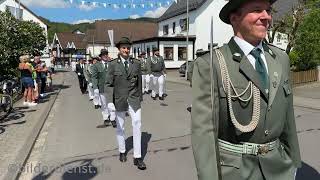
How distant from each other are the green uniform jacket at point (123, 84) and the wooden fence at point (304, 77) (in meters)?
14.8

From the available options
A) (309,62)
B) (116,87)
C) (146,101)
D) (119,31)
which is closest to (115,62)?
(116,87)

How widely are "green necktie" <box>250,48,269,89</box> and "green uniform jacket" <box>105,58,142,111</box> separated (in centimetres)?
457

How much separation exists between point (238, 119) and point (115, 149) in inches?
232

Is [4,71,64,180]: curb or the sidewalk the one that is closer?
[4,71,64,180]: curb

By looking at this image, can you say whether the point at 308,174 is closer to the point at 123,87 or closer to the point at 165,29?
the point at 123,87

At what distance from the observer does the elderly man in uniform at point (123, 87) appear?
23.3ft

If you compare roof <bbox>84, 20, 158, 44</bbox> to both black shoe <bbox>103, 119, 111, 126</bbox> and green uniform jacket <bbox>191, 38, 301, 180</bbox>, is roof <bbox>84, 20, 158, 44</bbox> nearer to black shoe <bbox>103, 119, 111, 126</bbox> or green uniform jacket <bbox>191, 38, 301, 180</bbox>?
black shoe <bbox>103, 119, 111, 126</bbox>

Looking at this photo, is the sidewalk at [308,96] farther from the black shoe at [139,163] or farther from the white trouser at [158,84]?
the black shoe at [139,163]

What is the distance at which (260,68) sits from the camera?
2623mm

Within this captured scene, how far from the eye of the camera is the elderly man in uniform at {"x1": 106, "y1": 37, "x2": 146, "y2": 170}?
23.3ft

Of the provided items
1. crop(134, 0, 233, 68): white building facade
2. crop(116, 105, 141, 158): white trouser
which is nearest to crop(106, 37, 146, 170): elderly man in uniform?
crop(116, 105, 141, 158): white trouser

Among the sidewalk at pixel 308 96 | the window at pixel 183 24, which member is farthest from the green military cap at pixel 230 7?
the window at pixel 183 24

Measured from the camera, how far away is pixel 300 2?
73.4ft

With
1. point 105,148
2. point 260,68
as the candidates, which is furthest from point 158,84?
point 260,68
